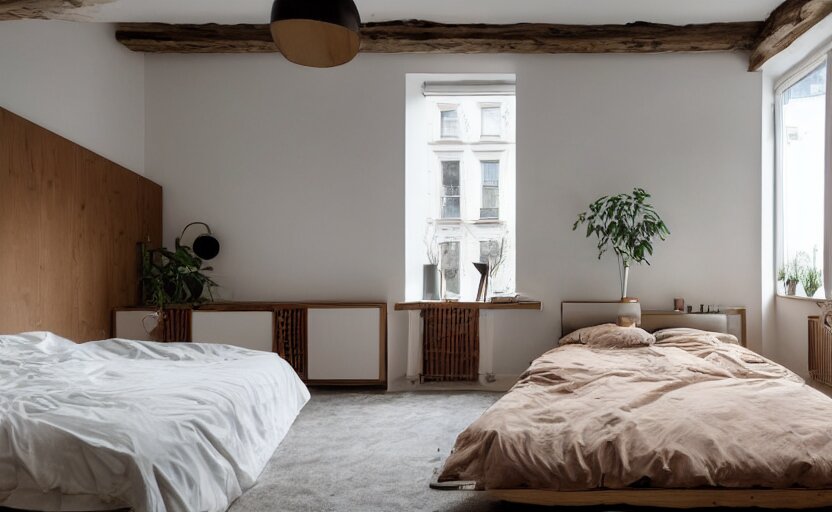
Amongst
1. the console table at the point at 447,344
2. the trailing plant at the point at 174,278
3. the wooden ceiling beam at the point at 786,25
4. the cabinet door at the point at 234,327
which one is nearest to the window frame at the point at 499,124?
the console table at the point at 447,344

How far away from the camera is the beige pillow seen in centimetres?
387

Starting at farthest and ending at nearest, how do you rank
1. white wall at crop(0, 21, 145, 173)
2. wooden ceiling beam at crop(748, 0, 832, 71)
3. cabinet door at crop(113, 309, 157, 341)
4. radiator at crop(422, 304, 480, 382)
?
1. radiator at crop(422, 304, 480, 382)
2. cabinet door at crop(113, 309, 157, 341)
3. wooden ceiling beam at crop(748, 0, 832, 71)
4. white wall at crop(0, 21, 145, 173)

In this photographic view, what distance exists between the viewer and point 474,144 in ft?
16.9

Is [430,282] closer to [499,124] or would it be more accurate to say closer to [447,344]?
[447,344]

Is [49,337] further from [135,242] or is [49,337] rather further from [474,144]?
[474,144]

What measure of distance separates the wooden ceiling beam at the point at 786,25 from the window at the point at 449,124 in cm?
241

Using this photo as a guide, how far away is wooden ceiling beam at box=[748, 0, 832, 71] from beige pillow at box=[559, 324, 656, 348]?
2.29 metres

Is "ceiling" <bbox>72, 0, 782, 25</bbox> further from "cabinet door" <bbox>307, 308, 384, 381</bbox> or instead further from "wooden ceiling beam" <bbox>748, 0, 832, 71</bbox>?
"cabinet door" <bbox>307, 308, 384, 381</bbox>

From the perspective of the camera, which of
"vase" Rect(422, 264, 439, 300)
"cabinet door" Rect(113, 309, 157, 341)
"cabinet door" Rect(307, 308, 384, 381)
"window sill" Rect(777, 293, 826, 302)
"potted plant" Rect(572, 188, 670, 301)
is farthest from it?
"vase" Rect(422, 264, 439, 300)

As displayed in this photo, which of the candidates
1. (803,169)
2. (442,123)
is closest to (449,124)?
(442,123)

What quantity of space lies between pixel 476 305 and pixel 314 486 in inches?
89.2

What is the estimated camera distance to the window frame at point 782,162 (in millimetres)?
3842

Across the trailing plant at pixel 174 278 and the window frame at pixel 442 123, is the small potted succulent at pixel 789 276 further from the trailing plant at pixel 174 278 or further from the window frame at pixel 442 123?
the trailing plant at pixel 174 278

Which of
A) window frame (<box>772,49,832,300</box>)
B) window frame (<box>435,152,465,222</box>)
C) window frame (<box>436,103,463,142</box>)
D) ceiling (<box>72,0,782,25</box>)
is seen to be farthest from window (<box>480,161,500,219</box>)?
window frame (<box>772,49,832,300</box>)
